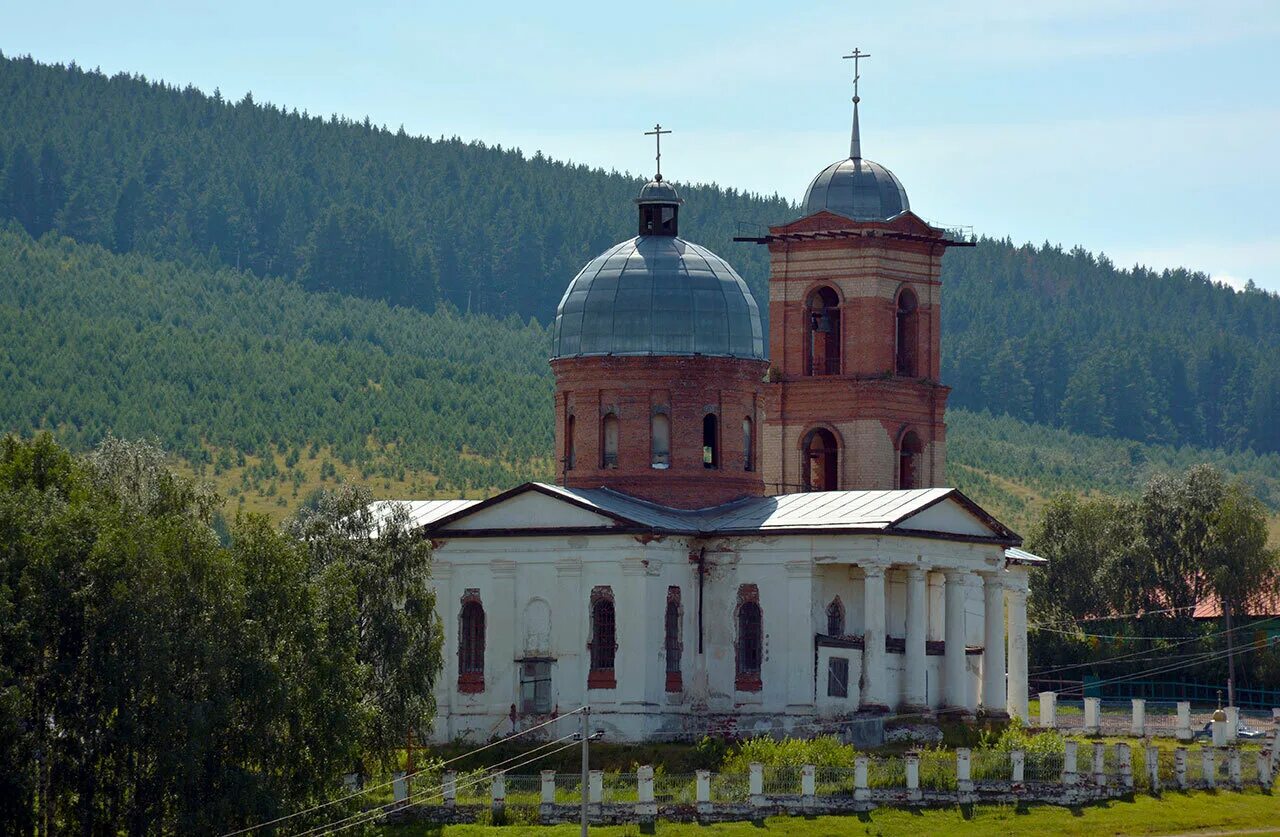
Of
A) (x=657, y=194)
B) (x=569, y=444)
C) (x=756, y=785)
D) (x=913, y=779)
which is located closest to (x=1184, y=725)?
(x=913, y=779)

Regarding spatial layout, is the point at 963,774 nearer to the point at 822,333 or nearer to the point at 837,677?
the point at 837,677

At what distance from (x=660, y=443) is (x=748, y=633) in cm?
632

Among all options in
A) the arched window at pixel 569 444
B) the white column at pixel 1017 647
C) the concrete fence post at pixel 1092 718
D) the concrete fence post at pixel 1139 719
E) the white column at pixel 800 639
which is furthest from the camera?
the white column at pixel 1017 647

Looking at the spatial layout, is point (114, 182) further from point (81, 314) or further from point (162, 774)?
point (162, 774)

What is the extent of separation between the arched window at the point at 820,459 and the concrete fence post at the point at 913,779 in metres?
19.7

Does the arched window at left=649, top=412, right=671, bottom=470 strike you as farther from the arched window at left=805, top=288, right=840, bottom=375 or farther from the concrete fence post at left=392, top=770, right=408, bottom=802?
the concrete fence post at left=392, top=770, right=408, bottom=802

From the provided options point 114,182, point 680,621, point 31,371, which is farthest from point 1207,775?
point 114,182

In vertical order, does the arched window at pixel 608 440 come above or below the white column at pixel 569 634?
above

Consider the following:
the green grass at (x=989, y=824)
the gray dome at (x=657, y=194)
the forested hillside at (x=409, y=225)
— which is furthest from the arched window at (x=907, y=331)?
the forested hillside at (x=409, y=225)

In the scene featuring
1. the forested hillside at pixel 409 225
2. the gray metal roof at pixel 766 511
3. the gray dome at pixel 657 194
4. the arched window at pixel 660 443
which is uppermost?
the forested hillside at pixel 409 225

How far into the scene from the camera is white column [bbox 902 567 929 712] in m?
66.8

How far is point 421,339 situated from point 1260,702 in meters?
81.9

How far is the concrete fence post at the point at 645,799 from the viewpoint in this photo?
58.0m

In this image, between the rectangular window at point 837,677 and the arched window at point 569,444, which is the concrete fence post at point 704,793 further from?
the arched window at point 569,444
